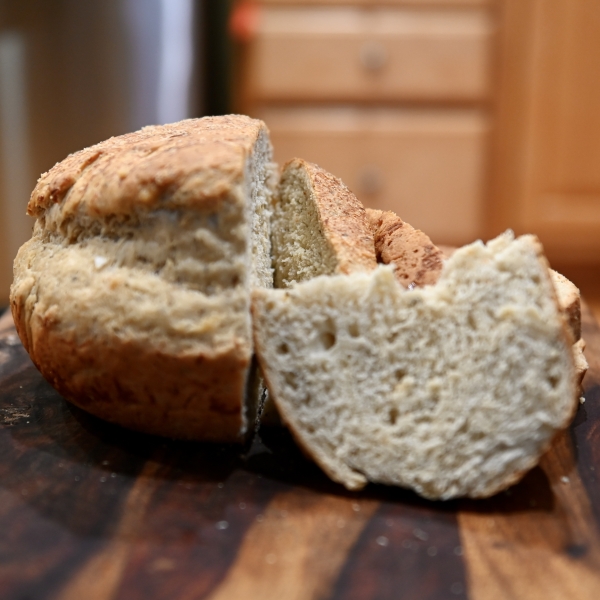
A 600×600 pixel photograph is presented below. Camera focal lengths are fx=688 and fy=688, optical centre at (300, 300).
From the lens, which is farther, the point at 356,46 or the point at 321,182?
the point at 356,46

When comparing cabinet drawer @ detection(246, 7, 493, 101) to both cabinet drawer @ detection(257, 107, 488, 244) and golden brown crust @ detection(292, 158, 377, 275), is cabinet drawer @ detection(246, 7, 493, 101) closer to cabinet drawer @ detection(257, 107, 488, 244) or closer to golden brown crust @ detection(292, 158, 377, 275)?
cabinet drawer @ detection(257, 107, 488, 244)

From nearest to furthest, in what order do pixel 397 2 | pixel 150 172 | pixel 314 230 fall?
1. pixel 150 172
2. pixel 314 230
3. pixel 397 2

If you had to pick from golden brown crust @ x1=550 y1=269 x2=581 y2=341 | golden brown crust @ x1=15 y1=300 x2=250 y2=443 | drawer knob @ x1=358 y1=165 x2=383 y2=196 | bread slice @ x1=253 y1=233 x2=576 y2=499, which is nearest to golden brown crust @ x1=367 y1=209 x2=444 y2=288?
bread slice @ x1=253 y1=233 x2=576 y2=499

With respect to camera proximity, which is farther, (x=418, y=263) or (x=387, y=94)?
(x=387, y=94)

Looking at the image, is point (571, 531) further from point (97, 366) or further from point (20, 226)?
point (20, 226)

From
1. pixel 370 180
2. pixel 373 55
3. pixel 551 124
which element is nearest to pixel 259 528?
pixel 370 180

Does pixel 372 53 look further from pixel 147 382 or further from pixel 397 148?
pixel 147 382

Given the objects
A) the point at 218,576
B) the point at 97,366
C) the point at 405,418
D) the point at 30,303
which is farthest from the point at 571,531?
the point at 30,303
